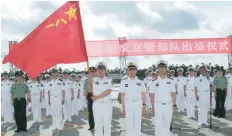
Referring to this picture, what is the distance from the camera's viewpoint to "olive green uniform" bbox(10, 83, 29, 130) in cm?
1176

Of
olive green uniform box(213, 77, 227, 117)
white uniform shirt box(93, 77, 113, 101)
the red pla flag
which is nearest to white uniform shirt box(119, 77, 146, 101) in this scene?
white uniform shirt box(93, 77, 113, 101)

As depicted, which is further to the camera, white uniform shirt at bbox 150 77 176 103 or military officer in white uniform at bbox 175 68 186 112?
military officer in white uniform at bbox 175 68 186 112

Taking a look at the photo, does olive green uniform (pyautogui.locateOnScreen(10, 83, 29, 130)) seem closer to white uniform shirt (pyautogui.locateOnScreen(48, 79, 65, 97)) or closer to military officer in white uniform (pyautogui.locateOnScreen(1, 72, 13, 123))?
white uniform shirt (pyautogui.locateOnScreen(48, 79, 65, 97))

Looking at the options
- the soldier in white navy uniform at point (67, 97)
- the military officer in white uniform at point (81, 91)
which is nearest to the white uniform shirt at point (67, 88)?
the soldier in white navy uniform at point (67, 97)

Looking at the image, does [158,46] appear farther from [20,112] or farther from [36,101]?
[20,112]

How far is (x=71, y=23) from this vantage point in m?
7.46

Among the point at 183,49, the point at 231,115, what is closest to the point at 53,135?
the point at 231,115

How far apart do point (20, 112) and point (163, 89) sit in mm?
5635

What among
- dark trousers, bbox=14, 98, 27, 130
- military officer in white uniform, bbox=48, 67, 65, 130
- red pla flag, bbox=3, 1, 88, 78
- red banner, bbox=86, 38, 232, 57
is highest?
red banner, bbox=86, 38, 232, 57

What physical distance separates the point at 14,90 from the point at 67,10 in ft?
17.3

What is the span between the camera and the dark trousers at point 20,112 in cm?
1193

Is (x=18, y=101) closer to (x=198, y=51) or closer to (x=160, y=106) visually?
(x=160, y=106)

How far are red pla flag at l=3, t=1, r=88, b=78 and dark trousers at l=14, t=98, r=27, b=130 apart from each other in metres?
4.93

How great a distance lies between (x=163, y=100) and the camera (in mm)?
8508
